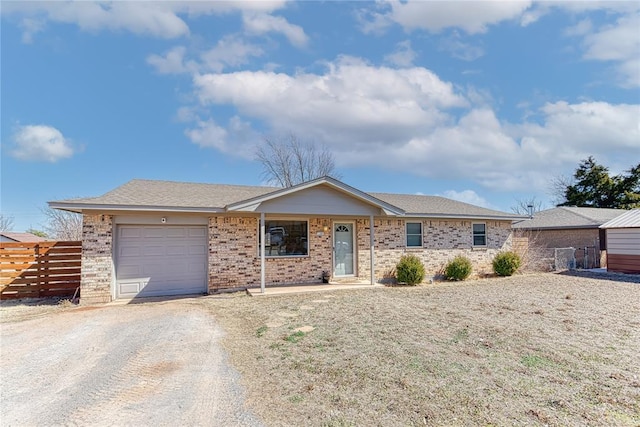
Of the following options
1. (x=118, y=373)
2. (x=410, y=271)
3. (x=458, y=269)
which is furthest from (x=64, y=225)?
(x=458, y=269)

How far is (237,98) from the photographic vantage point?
1638cm

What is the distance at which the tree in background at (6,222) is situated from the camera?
110 feet

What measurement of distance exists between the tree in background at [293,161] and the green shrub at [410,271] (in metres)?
15.4

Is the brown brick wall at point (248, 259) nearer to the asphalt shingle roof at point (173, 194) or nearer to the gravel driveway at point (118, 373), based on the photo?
the asphalt shingle roof at point (173, 194)

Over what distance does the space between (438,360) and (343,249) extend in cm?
764

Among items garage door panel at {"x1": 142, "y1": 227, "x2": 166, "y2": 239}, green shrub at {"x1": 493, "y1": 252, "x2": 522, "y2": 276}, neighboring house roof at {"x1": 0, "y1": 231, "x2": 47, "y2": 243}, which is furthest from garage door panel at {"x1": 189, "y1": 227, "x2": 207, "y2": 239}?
neighboring house roof at {"x1": 0, "y1": 231, "x2": 47, "y2": 243}

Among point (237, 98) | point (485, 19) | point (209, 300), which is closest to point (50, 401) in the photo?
point (209, 300)

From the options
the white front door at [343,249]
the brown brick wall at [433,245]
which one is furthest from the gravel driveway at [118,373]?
the brown brick wall at [433,245]

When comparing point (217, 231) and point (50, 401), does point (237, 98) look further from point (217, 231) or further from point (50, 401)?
point (50, 401)

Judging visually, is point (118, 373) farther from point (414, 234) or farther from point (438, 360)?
point (414, 234)

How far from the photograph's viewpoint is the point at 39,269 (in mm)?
9727

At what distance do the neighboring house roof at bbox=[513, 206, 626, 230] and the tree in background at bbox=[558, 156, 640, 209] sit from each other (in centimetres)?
909

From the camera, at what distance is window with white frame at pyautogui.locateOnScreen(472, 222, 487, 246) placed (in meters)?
14.2

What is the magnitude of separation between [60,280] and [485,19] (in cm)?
1487
